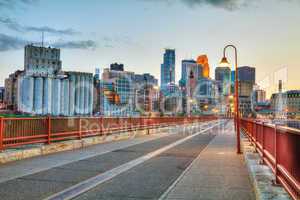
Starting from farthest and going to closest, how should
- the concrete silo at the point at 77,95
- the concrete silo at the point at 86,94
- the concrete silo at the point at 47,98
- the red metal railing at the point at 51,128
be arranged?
the concrete silo at the point at 86,94, the concrete silo at the point at 77,95, the concrete silo at the point at 47,98, the red metal railing at the point at 51,128

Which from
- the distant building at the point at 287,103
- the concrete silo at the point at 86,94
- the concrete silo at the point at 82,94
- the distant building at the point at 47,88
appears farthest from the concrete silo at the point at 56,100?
the distant building at the point at 287,103

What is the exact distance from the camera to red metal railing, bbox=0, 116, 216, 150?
13094 mm

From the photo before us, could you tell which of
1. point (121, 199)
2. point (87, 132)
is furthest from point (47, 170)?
point (87, 132)

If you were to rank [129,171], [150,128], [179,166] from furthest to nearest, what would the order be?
[150,128]
[179,166]
[129,171]

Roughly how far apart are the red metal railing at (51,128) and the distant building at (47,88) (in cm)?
11317

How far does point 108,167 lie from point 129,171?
96cm

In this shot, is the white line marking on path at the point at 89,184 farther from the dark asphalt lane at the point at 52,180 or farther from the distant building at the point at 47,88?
the distant building at the point at 47,88

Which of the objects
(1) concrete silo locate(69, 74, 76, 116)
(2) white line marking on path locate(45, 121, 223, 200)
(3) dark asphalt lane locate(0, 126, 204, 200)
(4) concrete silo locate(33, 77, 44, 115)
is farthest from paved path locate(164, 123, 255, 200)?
(1) concrete silo locate(69, 74, 76, 116)

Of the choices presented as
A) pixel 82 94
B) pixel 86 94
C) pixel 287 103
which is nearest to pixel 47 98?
pixel 82 94

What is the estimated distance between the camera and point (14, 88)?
16150 centimetres

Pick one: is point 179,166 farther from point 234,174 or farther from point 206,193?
point 206,193

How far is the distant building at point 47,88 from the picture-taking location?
14550 centimetres

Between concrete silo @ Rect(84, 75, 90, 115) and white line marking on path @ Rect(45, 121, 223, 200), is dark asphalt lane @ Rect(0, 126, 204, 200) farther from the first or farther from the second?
concrete silo @ Rect(84, 75, 90, 115)

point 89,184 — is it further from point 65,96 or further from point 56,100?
point 65,96
